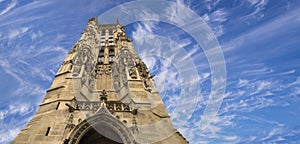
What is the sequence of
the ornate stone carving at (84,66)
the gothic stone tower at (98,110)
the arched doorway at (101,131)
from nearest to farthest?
1. the arched doorway at (101,131)
2. the gothic stone tower at (98,110)
3. the ornate stone carving at (84,66)

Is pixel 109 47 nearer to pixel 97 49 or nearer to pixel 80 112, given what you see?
pixel 97 49

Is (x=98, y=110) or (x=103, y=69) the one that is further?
(x=103, y=69)

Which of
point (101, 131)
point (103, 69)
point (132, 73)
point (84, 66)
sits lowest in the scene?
point (101, 131)

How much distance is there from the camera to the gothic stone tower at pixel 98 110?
40.1ft

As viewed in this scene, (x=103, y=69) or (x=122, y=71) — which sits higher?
(x=103, y=69)

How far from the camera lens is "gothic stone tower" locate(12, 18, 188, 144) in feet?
40.1

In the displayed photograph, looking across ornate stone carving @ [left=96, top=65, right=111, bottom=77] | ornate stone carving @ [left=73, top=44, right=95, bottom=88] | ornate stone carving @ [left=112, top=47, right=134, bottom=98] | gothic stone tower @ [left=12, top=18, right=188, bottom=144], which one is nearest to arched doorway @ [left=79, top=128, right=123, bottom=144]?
gothic stone tower @ [left=12, top=18, right=188, bottom=144]

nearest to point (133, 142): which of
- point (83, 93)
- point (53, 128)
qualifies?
point (53, 128)

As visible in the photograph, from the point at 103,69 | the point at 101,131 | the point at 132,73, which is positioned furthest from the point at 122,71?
the point at 101,131

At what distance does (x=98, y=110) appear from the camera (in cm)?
1271

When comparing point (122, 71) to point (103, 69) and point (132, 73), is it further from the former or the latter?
point (103, 69)

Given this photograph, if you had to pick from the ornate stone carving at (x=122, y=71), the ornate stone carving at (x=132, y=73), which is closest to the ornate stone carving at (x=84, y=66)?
the ornate stone carving at (x=122, y=71)

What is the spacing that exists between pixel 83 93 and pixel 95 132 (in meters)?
5.90

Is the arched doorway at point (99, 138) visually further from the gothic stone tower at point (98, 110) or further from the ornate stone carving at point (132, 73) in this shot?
the ornate stone carving at point (132, 73)
